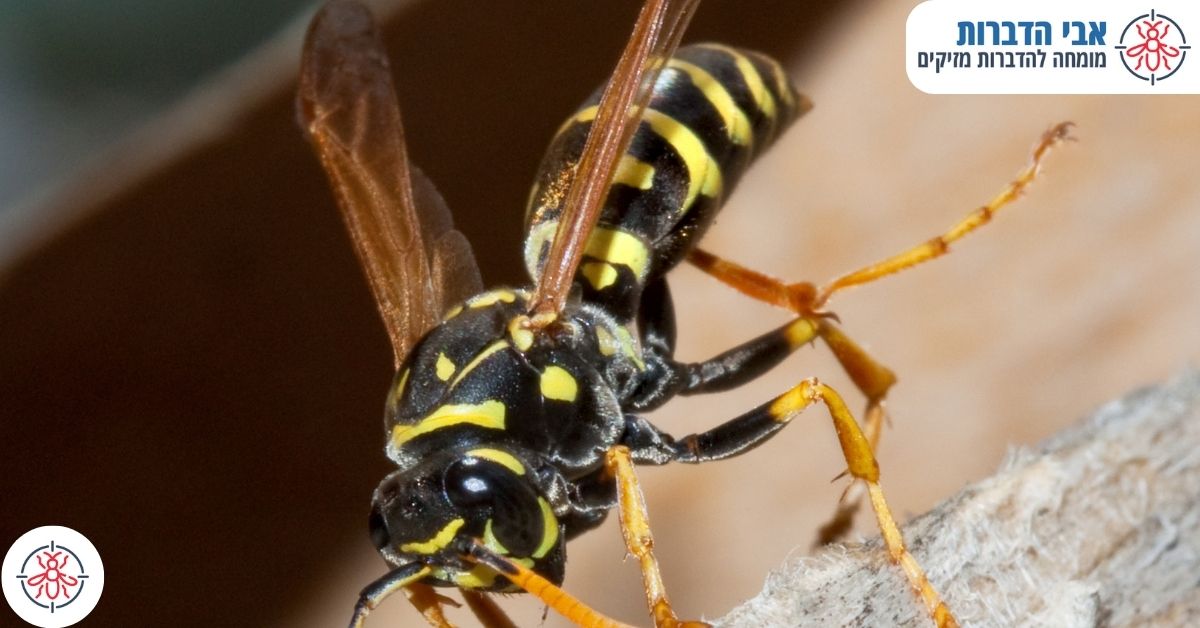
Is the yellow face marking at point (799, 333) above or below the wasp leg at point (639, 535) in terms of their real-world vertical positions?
above

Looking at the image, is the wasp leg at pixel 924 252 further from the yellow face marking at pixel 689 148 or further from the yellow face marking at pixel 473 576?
the yellow face marking at pixel 473 576

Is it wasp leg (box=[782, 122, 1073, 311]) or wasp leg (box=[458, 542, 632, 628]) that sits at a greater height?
wasp leg (box=[782, 122, 1073, 311])

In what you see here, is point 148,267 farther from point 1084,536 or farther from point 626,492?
point 1084,536

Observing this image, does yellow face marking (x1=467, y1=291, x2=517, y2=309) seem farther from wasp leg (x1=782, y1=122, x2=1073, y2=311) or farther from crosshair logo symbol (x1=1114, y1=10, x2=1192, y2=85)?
crosshair logo symbol (x1=1114, y1=10, x2=1192, y2=85)

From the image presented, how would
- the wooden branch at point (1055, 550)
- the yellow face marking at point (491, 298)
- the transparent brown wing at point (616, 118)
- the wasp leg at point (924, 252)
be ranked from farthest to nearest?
the wasp leg at point (924, 252), the yellow face marking at point (491, 298), the transparent brown wing at point (616, 118), the wooden branch at point (1055, 550)

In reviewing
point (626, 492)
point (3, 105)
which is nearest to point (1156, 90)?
point (626, 492)

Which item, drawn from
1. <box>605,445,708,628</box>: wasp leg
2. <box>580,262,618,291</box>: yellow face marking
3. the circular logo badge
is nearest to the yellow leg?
<box>605,445,708,628</box>: wasp leg

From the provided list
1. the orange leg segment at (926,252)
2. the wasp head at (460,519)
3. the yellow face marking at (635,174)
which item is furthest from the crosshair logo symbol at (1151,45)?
the wasp head at (460,519)
